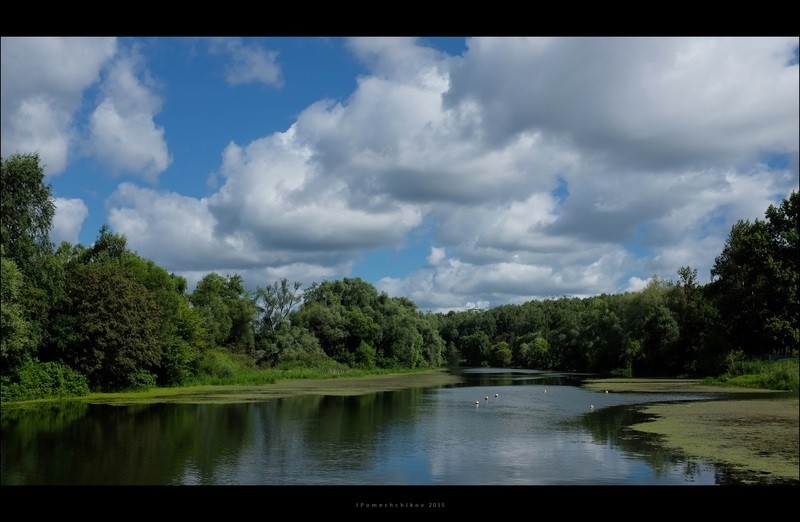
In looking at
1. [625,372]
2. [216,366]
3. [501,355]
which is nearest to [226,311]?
[216,366]

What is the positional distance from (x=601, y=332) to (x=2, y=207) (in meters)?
54.1

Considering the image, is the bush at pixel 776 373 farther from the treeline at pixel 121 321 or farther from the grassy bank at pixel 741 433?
the treeline at pixel 121 321

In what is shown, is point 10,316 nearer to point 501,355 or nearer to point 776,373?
point 776,373

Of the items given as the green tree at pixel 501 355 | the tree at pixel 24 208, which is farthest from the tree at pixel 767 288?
the green tree at pixel 501 355

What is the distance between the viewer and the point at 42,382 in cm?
2348

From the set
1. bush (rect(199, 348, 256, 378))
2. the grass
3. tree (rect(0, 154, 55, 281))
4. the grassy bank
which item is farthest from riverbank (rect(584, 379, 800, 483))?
bush (rect(199, 348, 256, 378))

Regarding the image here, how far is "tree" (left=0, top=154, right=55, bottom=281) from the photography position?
2080cm

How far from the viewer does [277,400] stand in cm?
2852

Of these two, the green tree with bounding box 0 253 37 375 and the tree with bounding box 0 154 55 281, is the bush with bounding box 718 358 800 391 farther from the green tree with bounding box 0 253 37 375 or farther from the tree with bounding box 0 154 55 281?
the tree with bounding box 0 154 55 281

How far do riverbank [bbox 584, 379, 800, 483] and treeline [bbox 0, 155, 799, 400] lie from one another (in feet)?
5.42

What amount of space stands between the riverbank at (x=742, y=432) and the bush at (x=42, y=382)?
20450 millimetres
